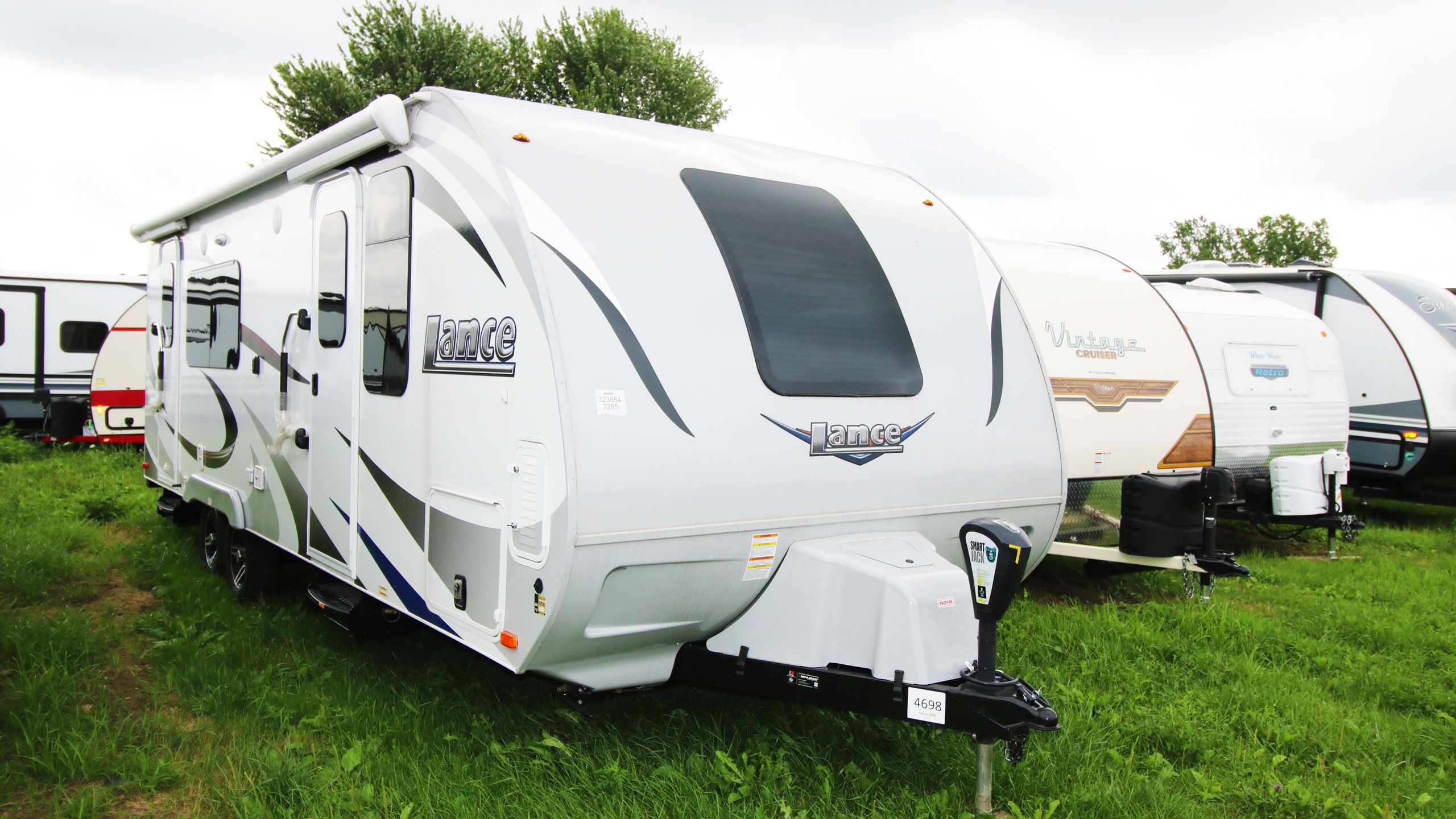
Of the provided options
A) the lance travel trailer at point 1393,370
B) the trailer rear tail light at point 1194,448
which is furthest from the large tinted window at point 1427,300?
the trailer rear tail light at point 1194,448

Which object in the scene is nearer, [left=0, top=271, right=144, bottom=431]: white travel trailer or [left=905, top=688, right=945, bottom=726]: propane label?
[left=905, top=688, right=945, bottom=726]: propane label

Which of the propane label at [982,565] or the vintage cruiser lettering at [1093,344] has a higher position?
the vintage cruiser lettering at [1093,344]

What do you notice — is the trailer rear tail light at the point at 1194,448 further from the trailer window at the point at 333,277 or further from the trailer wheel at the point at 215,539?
the trailer wheel at the point at 215,539

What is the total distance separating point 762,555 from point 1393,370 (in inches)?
358

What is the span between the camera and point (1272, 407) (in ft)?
27.2

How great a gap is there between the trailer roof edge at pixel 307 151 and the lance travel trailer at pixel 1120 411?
3.96 m

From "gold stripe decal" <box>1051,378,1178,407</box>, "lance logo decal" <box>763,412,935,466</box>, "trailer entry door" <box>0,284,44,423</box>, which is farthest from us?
"trailer entry door" <box>0,284,44,423</box>

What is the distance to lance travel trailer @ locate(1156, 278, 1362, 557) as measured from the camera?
803 cm

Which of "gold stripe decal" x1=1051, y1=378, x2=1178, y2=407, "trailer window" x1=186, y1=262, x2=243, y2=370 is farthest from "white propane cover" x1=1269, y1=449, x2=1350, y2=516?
"trailer window" x1=186, y1=262, x2=243, y2=370

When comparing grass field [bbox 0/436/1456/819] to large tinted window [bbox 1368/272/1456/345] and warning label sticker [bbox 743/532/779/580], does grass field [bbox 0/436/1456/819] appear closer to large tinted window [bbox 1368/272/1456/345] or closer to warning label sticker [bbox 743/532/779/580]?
warning label sticker [bbox 743/532/779/580]

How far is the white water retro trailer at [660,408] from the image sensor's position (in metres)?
3.34

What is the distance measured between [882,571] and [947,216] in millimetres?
2063

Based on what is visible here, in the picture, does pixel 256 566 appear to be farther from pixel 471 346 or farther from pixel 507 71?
pixel 507 71

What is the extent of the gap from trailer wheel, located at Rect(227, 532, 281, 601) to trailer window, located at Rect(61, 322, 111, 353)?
10693 millimetres
